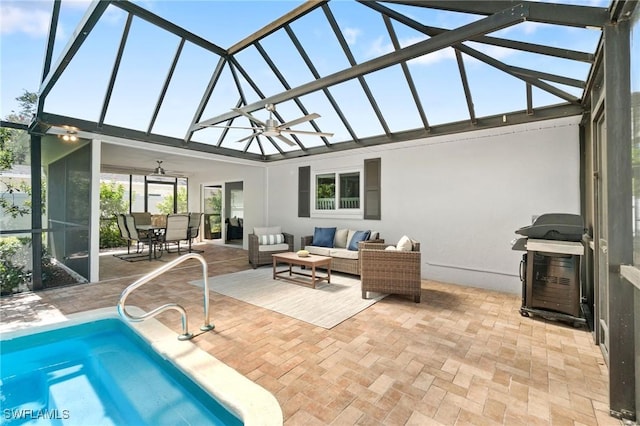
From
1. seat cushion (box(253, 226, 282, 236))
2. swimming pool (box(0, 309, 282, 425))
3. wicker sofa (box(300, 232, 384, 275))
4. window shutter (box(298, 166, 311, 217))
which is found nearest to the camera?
swimming pool (box(0, 309, 282, 425))

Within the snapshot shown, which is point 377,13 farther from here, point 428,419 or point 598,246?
point 428,419

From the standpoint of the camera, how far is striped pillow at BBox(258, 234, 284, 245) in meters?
6.52

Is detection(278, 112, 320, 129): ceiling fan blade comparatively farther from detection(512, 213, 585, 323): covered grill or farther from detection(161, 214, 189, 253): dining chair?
detection(161, 214, 189, 253): dining chair

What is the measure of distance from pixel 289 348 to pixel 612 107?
131 inches

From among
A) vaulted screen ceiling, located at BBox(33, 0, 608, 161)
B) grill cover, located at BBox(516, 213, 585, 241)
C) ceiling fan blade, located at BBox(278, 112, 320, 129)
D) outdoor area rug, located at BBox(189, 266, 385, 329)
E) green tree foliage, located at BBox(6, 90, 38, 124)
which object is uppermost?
vaulted screen ceiling, located at BBox(33, 0, 608, 161)

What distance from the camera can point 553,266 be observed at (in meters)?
3.33

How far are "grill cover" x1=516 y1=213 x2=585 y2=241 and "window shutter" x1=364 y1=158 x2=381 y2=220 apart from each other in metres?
3.10

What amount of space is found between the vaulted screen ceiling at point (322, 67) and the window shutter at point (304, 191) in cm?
196

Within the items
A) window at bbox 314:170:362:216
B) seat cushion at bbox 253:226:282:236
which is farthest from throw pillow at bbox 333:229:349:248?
seat cushion at bbox 253:226:282:236

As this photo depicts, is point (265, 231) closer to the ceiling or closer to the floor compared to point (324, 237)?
closer to the ceiling

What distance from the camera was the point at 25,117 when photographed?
4.54m

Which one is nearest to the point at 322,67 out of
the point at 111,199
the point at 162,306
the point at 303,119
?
the point at 303,119

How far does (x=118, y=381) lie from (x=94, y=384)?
0.70ft

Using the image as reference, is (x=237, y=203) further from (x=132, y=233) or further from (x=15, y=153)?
(x=15, y=153)
